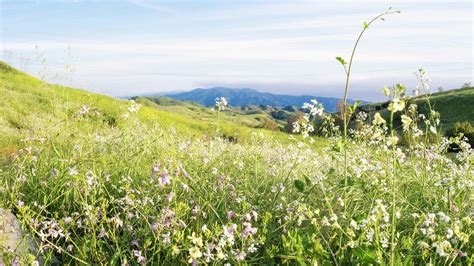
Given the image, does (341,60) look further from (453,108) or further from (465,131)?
(453,108)

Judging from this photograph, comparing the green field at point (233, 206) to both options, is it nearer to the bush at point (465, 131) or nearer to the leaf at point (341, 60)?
the leaf at point (341, 60)

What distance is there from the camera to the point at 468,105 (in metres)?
46.2

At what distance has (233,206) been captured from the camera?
5.93 m

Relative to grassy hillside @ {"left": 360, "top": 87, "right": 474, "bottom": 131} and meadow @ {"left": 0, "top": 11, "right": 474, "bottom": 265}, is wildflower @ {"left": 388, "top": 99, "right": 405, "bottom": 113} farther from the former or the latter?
grassy hillside @ {"left": 360, "top": 87, "right": 474, "bottom": 131}

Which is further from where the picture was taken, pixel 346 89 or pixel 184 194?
pixel 184 194

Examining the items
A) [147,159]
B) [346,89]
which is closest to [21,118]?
[147,159]

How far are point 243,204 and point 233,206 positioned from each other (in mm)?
1151

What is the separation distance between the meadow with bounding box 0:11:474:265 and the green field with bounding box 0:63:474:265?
0.09ft

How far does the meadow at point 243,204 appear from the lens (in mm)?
4133

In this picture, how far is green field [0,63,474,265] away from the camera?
418 centimetres

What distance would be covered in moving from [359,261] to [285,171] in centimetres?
397

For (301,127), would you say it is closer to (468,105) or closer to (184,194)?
(184,194)

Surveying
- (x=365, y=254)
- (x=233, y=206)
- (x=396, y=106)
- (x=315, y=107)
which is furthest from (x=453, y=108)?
(x=396, y=106)

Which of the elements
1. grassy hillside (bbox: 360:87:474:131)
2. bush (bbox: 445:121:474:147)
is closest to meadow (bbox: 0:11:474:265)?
bush (bbox: 445:121:474:147)
